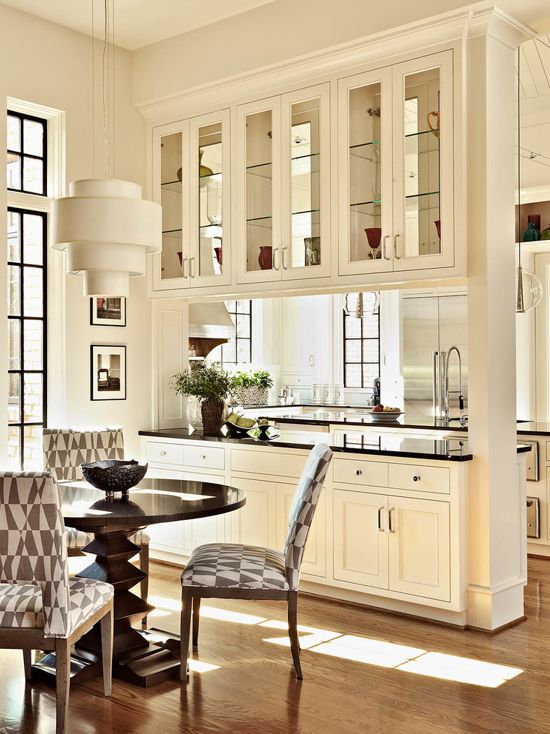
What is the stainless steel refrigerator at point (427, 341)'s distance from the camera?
21.7 feet

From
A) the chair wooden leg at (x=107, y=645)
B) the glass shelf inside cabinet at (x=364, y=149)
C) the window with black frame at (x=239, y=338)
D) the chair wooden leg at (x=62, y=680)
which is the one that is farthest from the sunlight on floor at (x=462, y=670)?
the window with black frame at (x=239, y=338)

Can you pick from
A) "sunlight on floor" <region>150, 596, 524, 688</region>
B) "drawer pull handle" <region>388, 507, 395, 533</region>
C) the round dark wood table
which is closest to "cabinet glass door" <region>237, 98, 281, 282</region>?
"drawer pull handle" <region>388, 507, 395, 533</region>

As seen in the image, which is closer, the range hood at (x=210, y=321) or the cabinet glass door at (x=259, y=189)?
the cabinet glass door at (x=259, y=189)

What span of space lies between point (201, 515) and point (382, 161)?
217 centimetres

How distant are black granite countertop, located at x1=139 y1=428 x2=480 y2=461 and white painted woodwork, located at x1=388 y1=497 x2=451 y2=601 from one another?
0.23m

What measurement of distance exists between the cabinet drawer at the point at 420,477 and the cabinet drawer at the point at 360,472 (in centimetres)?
6

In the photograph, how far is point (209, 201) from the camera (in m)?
5.21

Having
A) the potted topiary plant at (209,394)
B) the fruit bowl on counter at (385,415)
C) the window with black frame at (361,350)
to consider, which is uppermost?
the window with black frame at (361,350)

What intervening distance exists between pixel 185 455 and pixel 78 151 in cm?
200

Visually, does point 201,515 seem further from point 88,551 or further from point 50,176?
point 50,176

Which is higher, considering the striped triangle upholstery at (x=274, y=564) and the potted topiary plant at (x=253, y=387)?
the potted topiary plant at (x=253, y=387)

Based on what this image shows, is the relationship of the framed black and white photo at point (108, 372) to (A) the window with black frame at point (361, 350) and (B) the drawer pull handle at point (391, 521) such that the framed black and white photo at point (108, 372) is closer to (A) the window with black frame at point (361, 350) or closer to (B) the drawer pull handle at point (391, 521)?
(B) the drawer pull handle at point (391, 521)

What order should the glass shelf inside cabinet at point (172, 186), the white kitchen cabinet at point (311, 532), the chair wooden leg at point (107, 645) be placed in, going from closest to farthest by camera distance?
the chair wooden leg at point (107, 645) < the white kitchen cabinet at point (311, 532) < the glass shelf inside cabinet at point (172, 186)

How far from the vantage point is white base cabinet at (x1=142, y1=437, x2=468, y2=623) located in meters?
4.03
